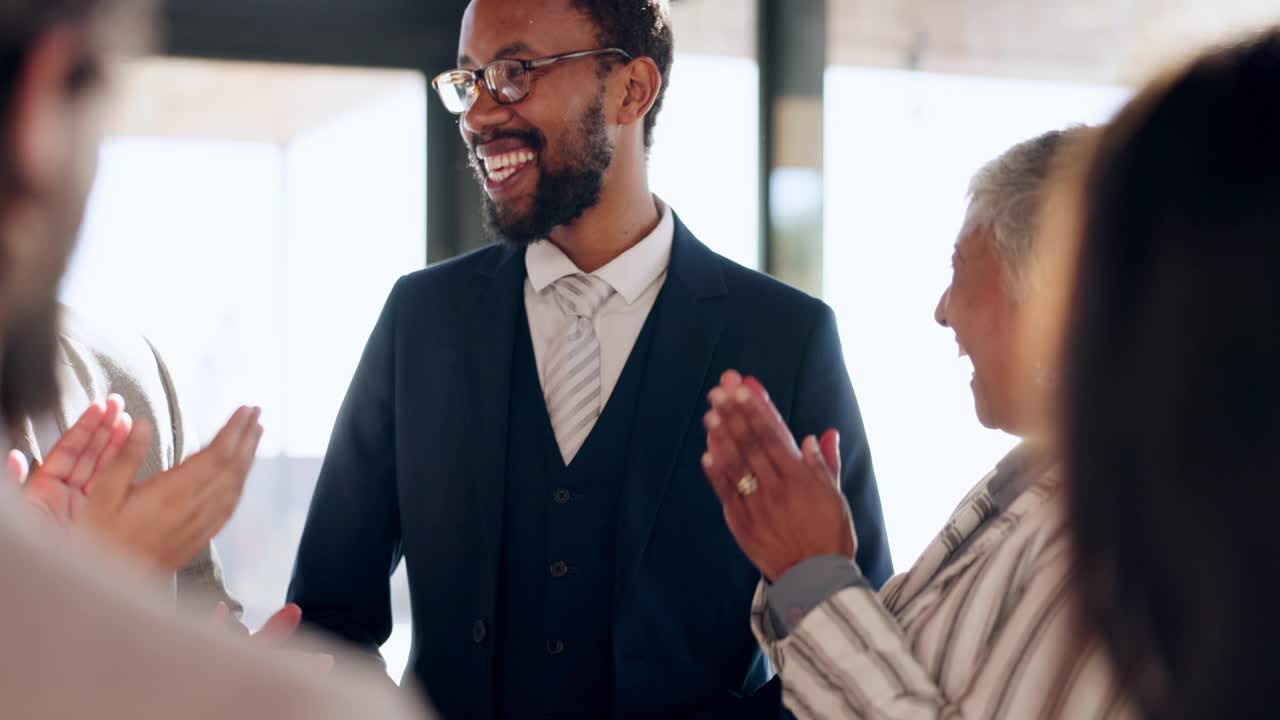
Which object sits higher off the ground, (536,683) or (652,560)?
(652,560)

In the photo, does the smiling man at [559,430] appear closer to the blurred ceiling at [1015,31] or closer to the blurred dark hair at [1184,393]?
the blurred ceiling at [1015,31]

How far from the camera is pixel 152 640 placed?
0.43m

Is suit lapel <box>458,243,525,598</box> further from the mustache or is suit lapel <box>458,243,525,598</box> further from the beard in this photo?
the mustache

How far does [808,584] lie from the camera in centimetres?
138

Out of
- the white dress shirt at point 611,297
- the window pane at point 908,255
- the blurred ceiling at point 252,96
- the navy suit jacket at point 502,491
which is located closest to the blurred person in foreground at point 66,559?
the navy suit jacket at point 502,491

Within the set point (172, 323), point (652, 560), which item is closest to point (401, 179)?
point (172, 323)

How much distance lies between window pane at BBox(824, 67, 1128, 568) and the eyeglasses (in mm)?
1327

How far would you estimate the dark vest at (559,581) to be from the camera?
1751 mm

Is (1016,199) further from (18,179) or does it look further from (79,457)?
(18,179)

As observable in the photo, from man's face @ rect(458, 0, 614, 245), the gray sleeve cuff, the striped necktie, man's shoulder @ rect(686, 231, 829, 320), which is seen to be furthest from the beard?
the gray sleeve cuff

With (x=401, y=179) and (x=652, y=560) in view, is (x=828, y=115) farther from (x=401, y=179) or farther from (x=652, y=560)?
(x=652, y=560)

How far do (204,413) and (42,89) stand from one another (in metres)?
3.63

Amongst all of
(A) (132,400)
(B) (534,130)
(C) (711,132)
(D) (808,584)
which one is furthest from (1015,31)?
(A) (132,400)

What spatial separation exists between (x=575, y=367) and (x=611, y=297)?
0.15 metres
